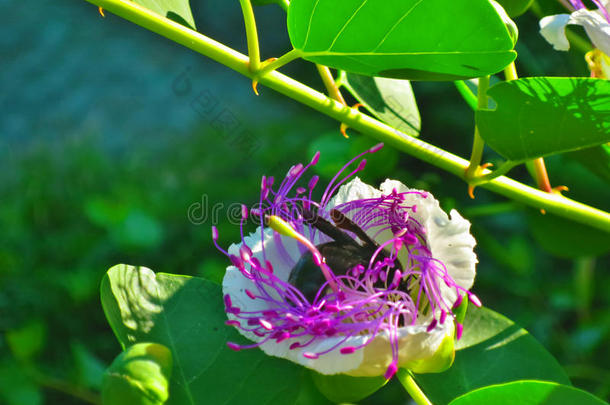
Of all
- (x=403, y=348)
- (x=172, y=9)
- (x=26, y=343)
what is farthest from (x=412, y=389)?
(x=26, y=343)

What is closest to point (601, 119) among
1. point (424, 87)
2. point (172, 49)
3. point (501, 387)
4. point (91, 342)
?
point (501, 387)

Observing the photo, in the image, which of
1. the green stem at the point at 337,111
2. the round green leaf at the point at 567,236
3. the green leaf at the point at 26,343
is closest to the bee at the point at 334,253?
the green stem at the point at 337,111

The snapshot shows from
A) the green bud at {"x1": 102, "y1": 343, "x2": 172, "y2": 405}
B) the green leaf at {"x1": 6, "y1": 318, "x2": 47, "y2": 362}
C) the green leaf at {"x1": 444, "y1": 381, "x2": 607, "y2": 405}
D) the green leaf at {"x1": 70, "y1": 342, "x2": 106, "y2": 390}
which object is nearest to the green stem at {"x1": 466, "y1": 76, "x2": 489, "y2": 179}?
the green leaf at {"x1": 444, "y1": 381, "x2": 607, "y2": 405}

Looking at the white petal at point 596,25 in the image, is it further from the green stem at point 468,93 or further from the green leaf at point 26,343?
the green leaf at point 26,343

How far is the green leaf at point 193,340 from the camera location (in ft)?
1.84

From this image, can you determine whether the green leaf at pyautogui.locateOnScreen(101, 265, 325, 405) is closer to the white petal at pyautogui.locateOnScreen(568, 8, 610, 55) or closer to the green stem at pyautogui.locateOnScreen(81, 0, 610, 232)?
the green stem at pyautogui.locateOnScreen(81, 0, 610, 232)

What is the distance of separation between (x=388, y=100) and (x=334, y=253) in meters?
0.27

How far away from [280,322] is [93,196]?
7.60 ft

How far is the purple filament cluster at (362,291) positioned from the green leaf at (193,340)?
0.05 m

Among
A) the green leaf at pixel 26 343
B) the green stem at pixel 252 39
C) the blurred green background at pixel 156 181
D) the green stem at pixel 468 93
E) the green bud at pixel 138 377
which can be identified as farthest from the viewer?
the green leaf at pixel 26 343

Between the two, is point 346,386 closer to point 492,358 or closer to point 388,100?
point 492,358

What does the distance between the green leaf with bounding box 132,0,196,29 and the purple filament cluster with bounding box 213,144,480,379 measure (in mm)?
220

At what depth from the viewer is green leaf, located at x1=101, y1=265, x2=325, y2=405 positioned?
22.1 inches

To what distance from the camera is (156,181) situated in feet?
9.71
